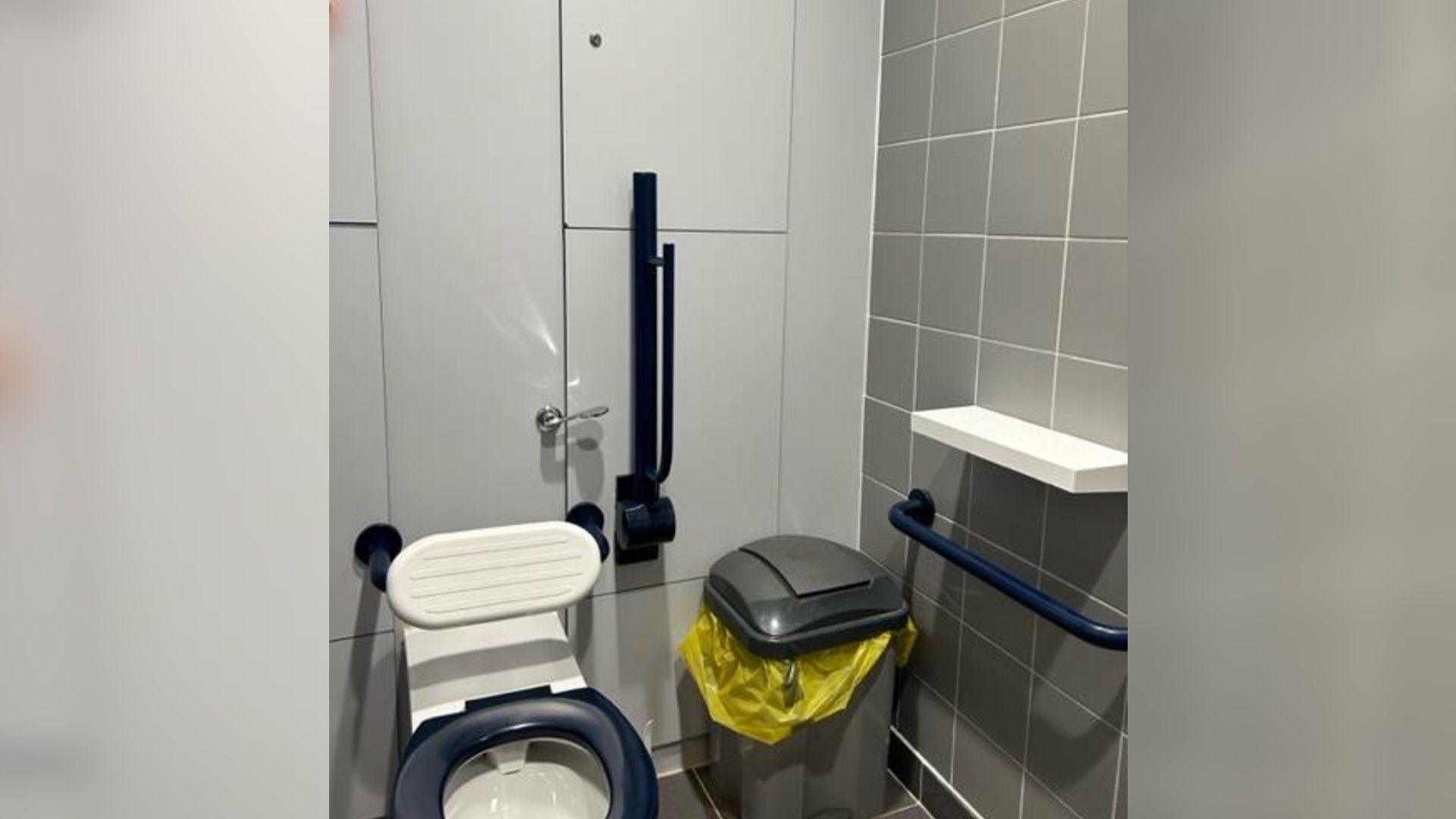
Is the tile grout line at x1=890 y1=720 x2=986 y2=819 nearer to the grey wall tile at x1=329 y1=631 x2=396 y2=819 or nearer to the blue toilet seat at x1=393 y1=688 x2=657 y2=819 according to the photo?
the blue toilet seat at x1=393 y1=688 x2=657 y2=819

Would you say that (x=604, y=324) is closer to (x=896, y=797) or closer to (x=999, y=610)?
(x=999, y=610)

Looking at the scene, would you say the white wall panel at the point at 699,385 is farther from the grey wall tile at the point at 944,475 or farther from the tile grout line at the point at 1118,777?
the tile grout line at the point at 1118,777

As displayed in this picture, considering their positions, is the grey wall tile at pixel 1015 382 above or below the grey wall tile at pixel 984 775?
above

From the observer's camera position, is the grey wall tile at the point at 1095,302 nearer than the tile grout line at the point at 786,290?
Yes

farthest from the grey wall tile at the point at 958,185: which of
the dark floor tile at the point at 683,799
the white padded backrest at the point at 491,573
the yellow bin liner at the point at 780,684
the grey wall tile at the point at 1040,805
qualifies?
the dark floor tile at the point at 683,799

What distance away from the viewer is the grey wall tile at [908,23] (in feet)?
5.52

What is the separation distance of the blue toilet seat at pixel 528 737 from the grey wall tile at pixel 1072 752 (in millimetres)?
723

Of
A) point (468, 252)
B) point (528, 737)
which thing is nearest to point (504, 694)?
point (528, 737)

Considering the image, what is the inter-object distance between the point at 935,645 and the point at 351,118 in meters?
1.52

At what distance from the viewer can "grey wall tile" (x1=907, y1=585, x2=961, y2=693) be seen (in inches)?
69.7

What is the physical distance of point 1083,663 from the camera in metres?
1.44
